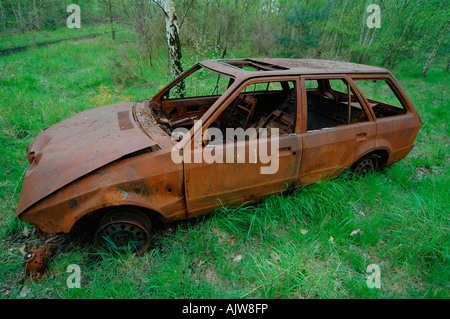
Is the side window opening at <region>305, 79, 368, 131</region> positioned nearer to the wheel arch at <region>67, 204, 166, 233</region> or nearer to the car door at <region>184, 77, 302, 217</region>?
the car door at <region>184, 77, 302, 217</region>

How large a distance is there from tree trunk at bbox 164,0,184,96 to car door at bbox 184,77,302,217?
277 cm

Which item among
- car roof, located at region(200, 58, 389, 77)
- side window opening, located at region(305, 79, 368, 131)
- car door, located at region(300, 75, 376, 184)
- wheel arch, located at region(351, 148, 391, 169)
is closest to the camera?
car roof, located at region(200, 58, 389, 77)

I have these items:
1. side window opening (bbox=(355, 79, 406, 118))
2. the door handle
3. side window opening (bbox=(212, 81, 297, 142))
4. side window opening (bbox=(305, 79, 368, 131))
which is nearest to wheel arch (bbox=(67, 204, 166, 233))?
side window opening (bbox=(212, 81, 297, 142))

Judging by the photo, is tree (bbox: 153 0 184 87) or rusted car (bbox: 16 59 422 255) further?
tree (bbox: 153 0 184 87)

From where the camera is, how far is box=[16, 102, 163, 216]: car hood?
1.84 m

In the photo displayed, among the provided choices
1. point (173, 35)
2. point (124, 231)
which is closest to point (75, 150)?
point (124, 231)

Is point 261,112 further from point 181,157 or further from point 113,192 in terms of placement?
point 113,192

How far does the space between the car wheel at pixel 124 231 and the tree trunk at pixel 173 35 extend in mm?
3034

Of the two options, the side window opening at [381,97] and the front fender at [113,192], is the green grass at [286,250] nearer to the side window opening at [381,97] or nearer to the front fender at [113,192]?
the front fender at [113,192]

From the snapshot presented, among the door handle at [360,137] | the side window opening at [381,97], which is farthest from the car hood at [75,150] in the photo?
the side window opening at [381,97]

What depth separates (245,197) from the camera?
8.07ft

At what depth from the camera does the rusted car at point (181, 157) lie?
1.85 meters
